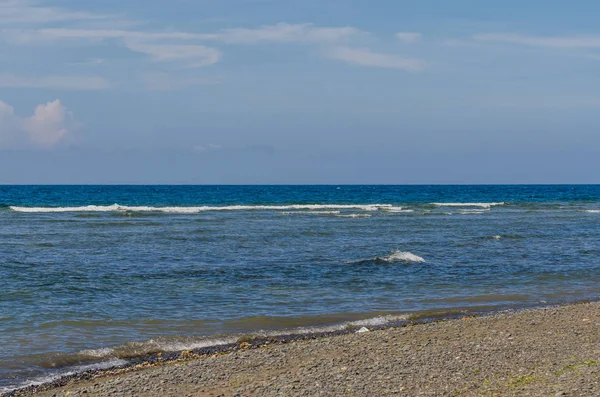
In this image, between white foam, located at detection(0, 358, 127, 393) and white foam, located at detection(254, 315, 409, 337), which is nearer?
white foam, located at detection(0, 358, 127, 393)

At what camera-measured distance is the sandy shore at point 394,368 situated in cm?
812

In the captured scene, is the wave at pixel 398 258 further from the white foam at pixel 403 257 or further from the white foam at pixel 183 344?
the white foam at pixel 183 344

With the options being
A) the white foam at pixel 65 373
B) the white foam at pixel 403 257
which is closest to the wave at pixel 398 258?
the white foam at pixel 403 257

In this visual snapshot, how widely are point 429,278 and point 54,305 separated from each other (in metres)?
9.57

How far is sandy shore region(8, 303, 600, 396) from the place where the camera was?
8.12 metres

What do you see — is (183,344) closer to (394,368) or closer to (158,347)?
(158,347)

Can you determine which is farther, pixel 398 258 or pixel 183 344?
pixel 398 258

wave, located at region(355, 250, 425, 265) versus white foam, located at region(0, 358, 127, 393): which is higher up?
wave, located at region(355, 250, 425, 265)

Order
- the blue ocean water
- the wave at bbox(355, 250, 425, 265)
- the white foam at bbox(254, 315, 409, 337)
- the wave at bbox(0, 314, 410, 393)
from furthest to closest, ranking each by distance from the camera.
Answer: the wave at bbox(355, 250, 425, 265), the white foam at bbox(254, 315, 409, 337), the blue ocean water, the wave at bbox(0, 314, 410, 393)

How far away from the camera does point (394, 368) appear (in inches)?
356

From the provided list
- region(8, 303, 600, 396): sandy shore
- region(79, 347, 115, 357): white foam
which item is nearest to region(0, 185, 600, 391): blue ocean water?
region(79, 347, 115, 357): white foam

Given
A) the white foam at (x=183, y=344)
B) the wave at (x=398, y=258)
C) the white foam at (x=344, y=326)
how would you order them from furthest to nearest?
the wave at (x=398, y=258)
the white foam at (x=344, y=326)
the white foam at (x=183, y=344)

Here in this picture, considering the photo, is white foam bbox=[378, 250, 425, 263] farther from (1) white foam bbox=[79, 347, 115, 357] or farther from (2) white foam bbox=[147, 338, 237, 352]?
(1) white foam bbox=[79, 347, 115, 357]

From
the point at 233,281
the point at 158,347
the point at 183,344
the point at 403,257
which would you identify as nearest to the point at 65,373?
the point at 158,347
